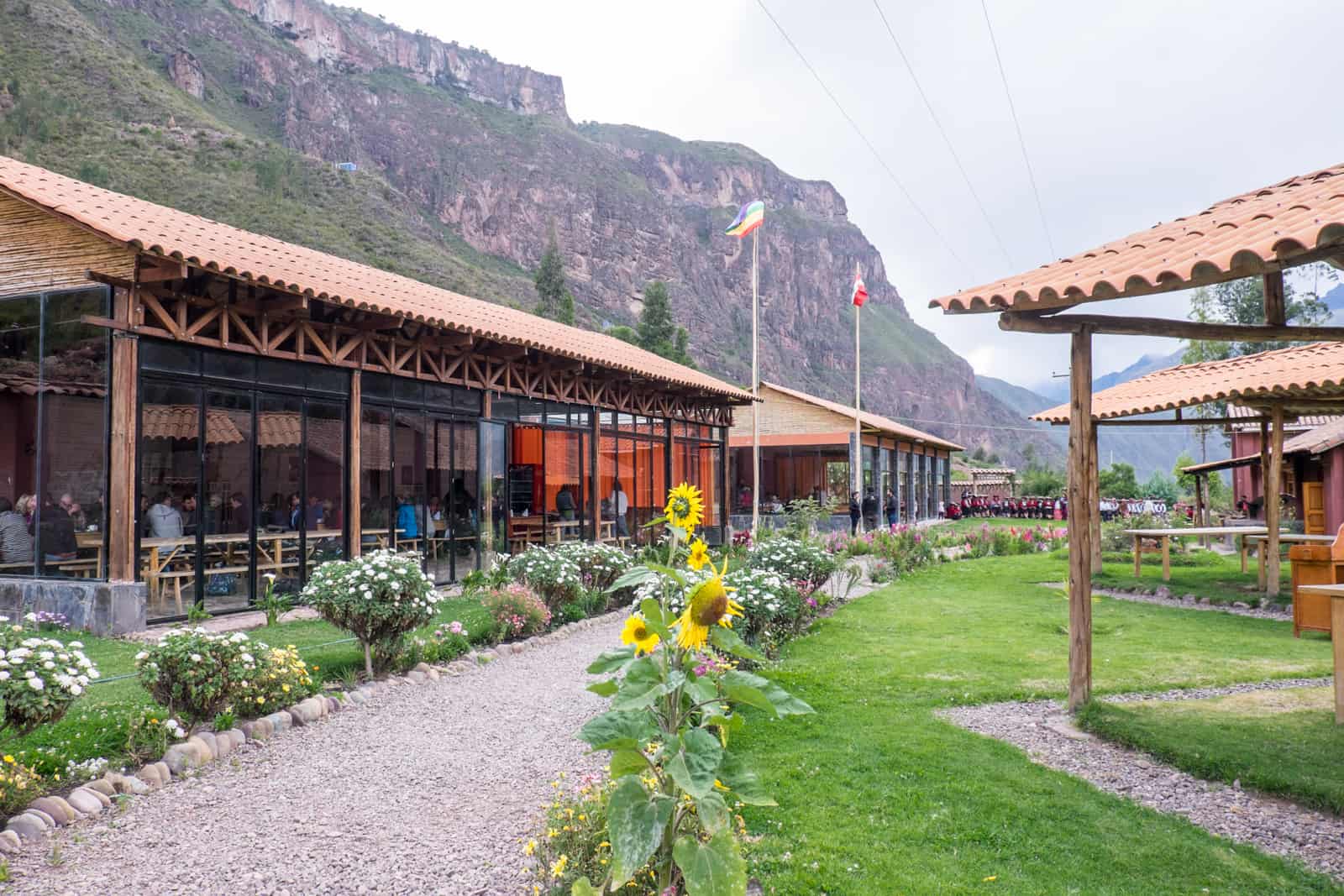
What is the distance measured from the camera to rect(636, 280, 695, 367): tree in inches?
1683

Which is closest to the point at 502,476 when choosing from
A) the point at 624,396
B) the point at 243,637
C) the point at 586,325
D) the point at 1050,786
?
the point at 624,396

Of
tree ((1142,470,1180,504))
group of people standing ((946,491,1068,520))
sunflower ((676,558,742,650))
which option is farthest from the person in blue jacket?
tree ((1142,470,1180,504))

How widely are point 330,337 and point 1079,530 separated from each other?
8076 millimetres

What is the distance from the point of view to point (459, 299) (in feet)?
50.1

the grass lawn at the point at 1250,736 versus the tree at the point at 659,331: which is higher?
the tree at the point at 659,331

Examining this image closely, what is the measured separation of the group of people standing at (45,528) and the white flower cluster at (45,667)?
4425mm

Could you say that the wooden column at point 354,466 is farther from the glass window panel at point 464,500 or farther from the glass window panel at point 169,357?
the glass window panel at point 169,357

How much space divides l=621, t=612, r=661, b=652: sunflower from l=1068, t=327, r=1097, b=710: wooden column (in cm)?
357

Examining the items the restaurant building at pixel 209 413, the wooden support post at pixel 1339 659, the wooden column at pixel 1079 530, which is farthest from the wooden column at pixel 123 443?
the wooden support post at pixel 1339 659

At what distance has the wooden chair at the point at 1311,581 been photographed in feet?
26.4

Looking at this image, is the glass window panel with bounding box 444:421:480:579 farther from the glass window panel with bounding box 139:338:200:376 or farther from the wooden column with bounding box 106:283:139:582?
the wooden column with bounding box 106:283:139:582

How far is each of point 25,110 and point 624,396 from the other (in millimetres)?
34105

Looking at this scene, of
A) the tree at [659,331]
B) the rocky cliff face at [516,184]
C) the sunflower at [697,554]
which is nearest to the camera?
the sunflower at [697,554]

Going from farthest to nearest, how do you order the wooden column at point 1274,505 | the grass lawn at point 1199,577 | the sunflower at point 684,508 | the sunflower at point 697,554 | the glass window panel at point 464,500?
the glass window panel at point 464,500, the grass lawn at point 1199,577, the wooden column at point 1274,505, the sunflower at point 684,508, the sunflower at point 697,554
